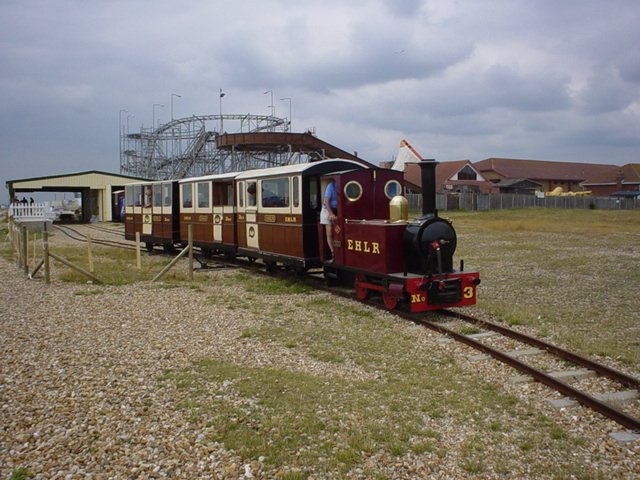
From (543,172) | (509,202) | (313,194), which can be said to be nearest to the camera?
(313,194)

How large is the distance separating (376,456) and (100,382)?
350cm

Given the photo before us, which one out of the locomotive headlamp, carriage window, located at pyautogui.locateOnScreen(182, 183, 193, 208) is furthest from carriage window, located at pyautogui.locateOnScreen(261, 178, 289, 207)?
carriage window, located at pyautogui.locateOnScreen(182, 183, 193, 208)

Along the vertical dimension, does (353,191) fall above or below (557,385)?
above

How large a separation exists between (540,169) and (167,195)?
74.5 m

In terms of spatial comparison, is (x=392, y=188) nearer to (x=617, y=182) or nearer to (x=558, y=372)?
(x=558, y=372)

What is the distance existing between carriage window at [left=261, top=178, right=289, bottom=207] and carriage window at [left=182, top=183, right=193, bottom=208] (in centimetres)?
568

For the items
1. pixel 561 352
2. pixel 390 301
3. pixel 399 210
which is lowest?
pixel 561 352

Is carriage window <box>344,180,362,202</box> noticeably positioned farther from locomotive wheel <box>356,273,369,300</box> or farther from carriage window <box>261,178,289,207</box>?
carriage window <box>261,178,289,207</box>

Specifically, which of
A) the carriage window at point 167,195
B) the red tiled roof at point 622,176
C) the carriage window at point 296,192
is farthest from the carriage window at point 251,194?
the red tiled roof at point 622,176

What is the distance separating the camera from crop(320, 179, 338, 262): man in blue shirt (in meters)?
11.4

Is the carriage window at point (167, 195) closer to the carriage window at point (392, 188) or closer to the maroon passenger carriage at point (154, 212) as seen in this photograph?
the maroon passenger carriage at point (154, 212)

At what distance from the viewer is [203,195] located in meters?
18.3

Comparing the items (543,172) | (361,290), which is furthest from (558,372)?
(543,172)

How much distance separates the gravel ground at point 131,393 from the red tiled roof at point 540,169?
73425mm
